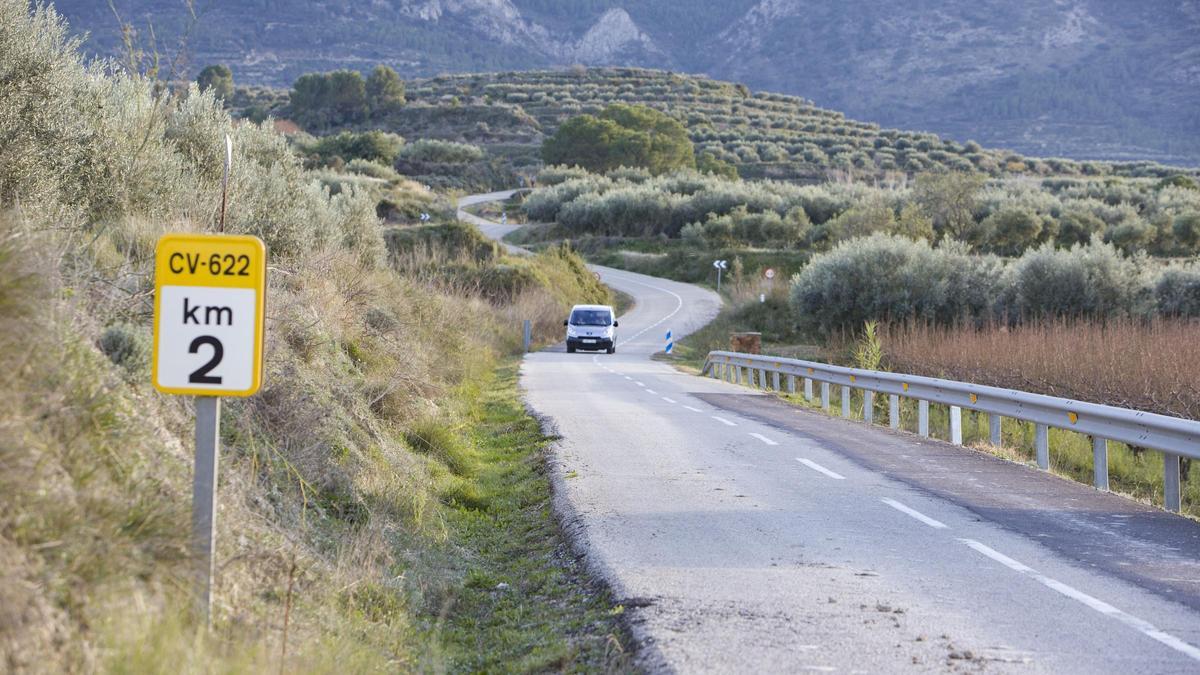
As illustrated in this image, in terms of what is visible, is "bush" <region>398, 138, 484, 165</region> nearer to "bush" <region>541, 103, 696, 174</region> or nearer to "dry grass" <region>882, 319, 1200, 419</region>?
"bush" <region>541, 103, 696, 174</region>

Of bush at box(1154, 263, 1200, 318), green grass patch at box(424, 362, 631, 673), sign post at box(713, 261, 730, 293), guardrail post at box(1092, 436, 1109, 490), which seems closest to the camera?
green grass patch at box(424, 362, 631, 673)

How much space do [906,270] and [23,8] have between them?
3215 cm

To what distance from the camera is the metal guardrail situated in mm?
11266

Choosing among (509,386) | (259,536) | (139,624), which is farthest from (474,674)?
(509,386)

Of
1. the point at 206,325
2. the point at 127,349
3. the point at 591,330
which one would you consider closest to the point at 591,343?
the point at 591,330

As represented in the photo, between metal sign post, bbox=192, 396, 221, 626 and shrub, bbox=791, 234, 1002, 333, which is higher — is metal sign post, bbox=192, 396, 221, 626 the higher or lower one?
the lower one

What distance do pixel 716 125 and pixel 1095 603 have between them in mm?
131611

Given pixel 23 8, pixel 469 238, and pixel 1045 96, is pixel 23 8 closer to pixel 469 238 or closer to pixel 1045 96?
pixel 469 238

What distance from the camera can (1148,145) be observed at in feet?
518

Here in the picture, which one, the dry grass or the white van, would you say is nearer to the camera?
the dry grass

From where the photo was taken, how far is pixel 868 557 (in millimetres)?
8508

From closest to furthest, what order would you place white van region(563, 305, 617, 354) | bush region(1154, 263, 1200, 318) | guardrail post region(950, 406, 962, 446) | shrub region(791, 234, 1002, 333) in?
1. guardrail post region(950, 406, 962, 446)
2. bush region(1154, 263, 1200, 318)
3. shrub region(791, 234, 1002, 333)
4. white van region(563, 305, 617, 354)

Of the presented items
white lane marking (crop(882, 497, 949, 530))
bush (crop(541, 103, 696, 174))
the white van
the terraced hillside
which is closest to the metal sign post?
white lane marking (crop(882, 497, 949, 530))

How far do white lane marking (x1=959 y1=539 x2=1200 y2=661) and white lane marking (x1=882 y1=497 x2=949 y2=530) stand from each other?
0.63 m
